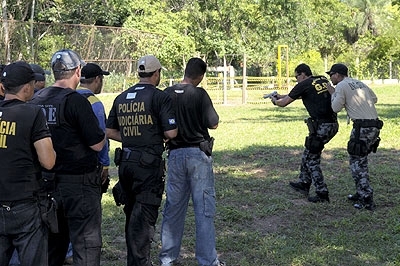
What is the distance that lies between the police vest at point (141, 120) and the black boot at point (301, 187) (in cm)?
420

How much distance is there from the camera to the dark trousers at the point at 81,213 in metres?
4.52

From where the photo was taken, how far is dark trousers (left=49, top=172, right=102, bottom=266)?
4.52m

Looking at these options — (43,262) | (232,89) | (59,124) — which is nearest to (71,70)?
(59,124)

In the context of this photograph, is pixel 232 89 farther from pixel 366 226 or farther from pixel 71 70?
pixel 71 70

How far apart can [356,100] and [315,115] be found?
70 centimetres

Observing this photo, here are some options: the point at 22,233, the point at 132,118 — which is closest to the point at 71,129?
the point at 132,118

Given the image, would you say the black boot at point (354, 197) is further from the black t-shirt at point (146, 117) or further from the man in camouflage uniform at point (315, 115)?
the black t-shirt at point (146, 117)

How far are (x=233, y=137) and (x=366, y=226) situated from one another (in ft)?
27.5

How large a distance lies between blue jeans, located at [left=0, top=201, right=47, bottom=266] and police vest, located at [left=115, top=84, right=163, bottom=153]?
139cm

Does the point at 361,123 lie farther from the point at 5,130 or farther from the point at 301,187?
the point at 5,130

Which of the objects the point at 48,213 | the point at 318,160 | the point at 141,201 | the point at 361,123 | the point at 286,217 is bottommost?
the point at 286,217

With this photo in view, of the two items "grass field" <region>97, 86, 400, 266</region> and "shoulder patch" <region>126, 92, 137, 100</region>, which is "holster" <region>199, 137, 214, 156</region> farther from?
"grass field" <region>97, 86, 400, 266</region>

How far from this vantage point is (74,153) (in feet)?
15.0

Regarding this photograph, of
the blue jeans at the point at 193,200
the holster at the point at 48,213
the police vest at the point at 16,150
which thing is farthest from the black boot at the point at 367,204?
the police vest at the point at 16,150
